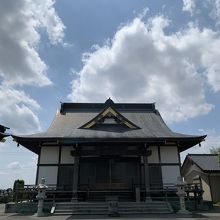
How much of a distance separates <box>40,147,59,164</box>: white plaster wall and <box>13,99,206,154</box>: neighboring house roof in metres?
1.21

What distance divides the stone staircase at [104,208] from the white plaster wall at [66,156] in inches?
159

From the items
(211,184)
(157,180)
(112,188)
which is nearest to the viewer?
(112,188)

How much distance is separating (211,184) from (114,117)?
11971mm

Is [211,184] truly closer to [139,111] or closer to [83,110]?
[139,111]

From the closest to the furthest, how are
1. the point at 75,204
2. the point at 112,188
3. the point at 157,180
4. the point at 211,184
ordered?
the point at 75,204 → the point at 112,188 → the point at 157,180 → the point at 211,184

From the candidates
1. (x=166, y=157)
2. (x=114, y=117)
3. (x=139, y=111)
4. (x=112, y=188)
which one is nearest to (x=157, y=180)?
(x=166, y=157)

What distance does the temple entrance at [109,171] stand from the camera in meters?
18.5

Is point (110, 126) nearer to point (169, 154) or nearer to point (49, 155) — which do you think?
point (169, 154)

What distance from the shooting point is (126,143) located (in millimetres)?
17906

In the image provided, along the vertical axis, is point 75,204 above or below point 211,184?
below

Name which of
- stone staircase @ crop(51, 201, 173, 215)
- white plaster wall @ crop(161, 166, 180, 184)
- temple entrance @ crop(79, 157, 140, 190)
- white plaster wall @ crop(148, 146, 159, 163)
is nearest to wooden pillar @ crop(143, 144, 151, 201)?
stone staircase @ crop(51, 201, 173, 215)

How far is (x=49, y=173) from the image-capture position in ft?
60.9

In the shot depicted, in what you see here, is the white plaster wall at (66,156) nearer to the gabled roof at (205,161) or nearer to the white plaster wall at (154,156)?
the white plaster wall at (154,156)

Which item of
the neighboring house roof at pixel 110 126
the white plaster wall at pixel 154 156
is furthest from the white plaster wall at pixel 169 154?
the neighboring house roof at pixel 110 126
